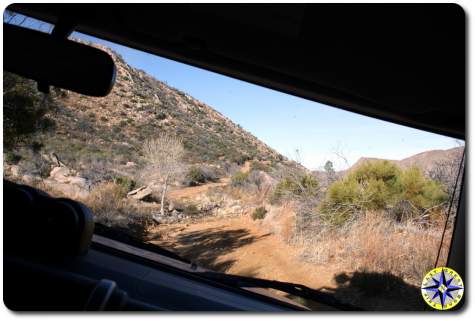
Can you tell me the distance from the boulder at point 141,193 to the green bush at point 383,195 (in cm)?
671

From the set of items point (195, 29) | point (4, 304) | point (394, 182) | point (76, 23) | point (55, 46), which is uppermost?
point (394, 182)

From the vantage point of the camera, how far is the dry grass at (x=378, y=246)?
31.4 feet

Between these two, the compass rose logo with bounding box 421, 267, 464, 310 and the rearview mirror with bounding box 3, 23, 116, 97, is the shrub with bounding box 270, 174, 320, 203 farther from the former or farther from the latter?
the rearview mirror with bounding box 3, 23, 116, 97

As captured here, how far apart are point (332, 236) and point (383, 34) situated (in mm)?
10921

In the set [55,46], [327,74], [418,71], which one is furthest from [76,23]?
[418,71]

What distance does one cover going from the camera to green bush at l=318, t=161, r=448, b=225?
12.3 meters

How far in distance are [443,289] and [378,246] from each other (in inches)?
352

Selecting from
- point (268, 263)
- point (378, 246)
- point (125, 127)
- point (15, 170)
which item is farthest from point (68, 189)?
point (378, 246)

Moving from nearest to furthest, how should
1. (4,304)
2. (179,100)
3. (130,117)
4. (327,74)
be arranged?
(4,304) < (327,74) < (130,117) < (179,100)

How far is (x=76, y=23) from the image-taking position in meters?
2.79

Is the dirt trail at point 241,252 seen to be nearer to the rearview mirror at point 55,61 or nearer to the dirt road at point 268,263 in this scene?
the dirt road at point 268,263

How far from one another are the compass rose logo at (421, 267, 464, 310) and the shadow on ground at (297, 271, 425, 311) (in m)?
4.43

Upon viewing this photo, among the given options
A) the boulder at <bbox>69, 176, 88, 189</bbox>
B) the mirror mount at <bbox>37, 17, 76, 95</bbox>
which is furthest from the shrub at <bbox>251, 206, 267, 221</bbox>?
the mirror mount at <bbox>37, 17, 76, 95</bbox>

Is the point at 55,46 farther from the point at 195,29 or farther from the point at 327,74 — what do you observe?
the point at 327,74
